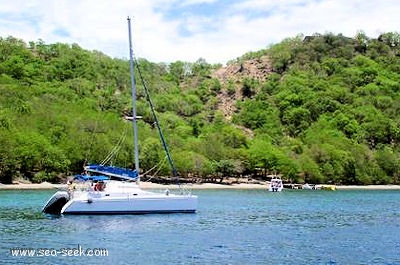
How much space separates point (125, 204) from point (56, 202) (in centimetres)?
697

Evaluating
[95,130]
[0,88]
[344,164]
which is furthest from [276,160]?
[0,88]

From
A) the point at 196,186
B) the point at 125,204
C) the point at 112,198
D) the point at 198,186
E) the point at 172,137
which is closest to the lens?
the point at 112,198

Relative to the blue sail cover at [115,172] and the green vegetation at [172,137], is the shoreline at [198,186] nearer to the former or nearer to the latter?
the green vegetation at [172,137]

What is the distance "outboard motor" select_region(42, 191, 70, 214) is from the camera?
5525 centimetres

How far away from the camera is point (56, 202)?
56.3m

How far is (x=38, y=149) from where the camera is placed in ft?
386

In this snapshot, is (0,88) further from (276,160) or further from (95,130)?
(276,160)

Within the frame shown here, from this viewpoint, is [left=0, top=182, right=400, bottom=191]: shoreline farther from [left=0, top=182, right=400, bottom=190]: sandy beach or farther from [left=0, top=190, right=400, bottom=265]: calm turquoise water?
[left=0, top=190, right=400, bottom=265]: calm turquoise water

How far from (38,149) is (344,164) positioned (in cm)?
7183

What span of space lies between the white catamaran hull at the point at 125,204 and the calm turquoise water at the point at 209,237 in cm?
90

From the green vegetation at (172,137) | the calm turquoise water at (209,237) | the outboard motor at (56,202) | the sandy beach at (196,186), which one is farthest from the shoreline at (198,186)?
the calm turquoise water at (209,237)

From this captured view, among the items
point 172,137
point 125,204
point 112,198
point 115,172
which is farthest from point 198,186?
point 112,198

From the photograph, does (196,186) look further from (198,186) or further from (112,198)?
(112,198)

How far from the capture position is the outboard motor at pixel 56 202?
55.2 metres
